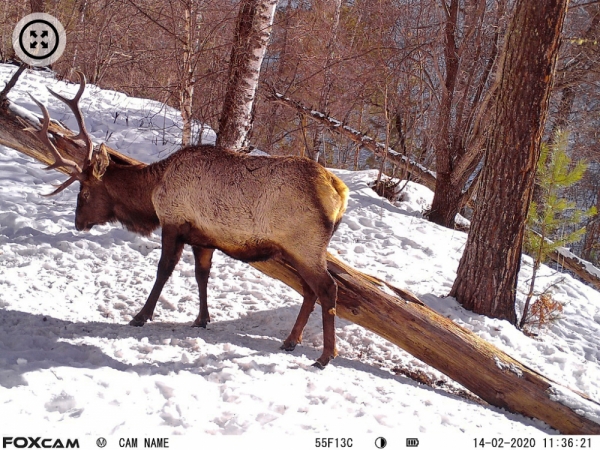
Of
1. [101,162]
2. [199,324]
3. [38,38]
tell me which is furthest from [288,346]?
[38,38]

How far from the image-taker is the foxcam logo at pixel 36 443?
254 cm

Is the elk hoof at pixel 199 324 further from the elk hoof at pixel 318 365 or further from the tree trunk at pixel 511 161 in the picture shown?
the tree trunk at pixel 511 161

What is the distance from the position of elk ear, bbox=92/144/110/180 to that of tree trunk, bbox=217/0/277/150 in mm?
1994

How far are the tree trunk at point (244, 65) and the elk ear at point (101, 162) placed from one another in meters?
1.99

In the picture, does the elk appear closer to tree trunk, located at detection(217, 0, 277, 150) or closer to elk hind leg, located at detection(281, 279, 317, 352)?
elk hind leg, located at detection(281, 279, 317, 352)

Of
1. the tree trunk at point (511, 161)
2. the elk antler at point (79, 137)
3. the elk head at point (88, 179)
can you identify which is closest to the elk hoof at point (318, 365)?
the tree trunk at point (511, 161)

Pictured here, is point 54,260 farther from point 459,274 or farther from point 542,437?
point 542,437

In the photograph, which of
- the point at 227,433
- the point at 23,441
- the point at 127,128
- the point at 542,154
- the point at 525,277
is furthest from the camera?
the point at 127,128

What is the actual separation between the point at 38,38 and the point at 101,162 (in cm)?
827

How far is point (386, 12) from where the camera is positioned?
1179 centimetres

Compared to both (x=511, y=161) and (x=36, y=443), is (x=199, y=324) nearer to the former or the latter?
(x=36, y=443)

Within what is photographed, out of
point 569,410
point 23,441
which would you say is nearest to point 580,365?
point 569,410

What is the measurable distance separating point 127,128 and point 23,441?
9.35 m

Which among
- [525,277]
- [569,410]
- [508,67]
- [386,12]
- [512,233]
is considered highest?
[386,12]
